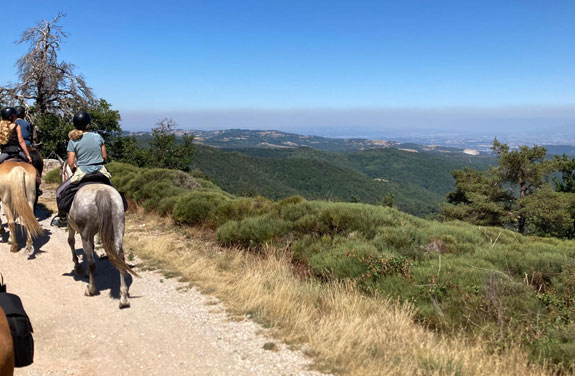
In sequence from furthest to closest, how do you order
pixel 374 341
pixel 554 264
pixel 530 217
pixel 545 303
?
pixel 530 217 → pixel 554 264 → pixel 545 303 → pixel 374 341

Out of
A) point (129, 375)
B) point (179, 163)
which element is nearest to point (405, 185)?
point (179, 163)

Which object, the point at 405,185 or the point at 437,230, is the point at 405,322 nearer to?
the point at 437,230

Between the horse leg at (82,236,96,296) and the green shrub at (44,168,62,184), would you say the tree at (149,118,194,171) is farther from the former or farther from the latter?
the horse leg at (82,236,96,296)

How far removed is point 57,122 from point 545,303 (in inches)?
919

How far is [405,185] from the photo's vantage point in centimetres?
15962

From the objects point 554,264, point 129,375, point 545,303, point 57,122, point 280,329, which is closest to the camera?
point 129,375

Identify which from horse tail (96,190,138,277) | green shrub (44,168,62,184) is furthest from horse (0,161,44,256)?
green shrub (44,168,62,184)

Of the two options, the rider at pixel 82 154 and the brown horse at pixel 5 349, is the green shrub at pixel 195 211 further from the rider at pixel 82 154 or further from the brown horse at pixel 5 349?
the brown horse at pixel 5 349

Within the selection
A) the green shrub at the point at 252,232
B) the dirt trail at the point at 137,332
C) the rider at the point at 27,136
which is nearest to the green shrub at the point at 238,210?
the green shrub at the point at 252,232

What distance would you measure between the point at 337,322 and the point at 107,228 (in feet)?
11.6

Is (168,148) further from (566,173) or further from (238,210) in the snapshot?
(566,173)

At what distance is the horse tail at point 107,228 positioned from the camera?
492 cm

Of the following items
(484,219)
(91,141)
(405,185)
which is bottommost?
(405,185)

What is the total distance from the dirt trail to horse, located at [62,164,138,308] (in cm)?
42
